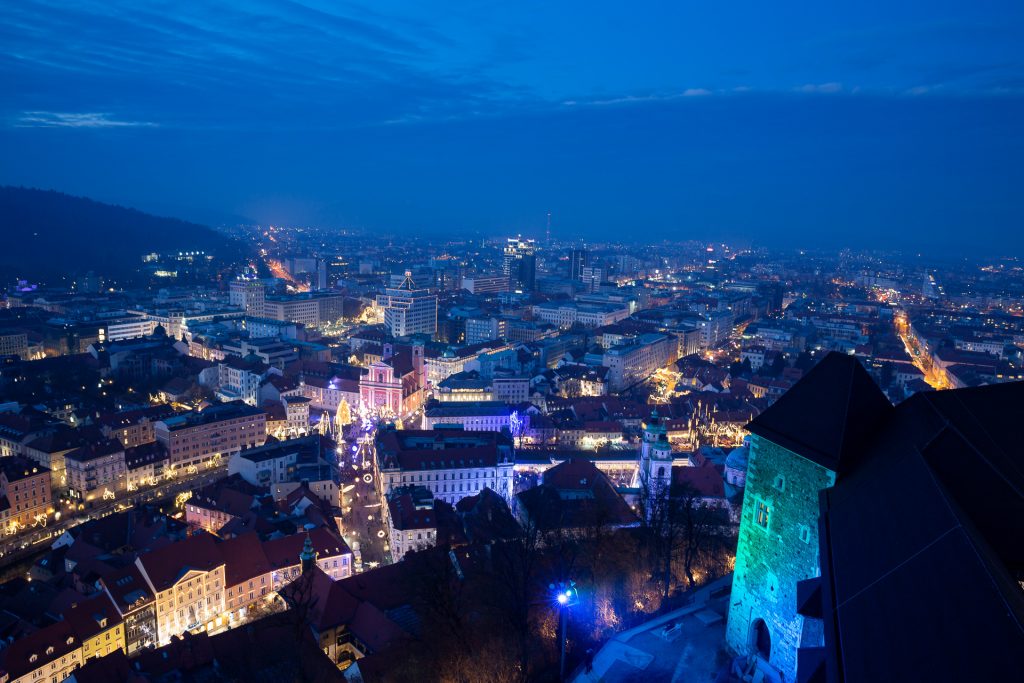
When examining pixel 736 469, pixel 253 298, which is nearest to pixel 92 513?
pixel 736 469

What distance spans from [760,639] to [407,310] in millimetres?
54241

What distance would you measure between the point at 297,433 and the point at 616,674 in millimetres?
31806

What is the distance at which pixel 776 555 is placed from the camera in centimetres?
1295

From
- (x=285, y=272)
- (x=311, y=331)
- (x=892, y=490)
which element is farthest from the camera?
(x=285, y=272)

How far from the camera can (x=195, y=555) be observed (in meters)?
21.5

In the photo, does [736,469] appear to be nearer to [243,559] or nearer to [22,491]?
[243,559]

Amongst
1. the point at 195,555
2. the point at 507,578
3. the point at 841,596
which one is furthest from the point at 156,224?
the point at 841,596

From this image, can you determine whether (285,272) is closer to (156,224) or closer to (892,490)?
(156,224)

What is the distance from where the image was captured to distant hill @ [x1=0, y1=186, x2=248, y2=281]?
98.5 metres

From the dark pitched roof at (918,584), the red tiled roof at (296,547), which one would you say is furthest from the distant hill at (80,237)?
the dark pitched roof at (918,584)

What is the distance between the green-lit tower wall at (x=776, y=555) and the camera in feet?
39.5

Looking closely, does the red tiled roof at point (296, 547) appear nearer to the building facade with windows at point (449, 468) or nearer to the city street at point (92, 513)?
the building facade with windows at point (449, 468)

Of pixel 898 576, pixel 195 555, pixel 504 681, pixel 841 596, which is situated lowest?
pixel 195 555

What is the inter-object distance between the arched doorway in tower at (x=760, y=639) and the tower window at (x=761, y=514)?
1.86 metres
